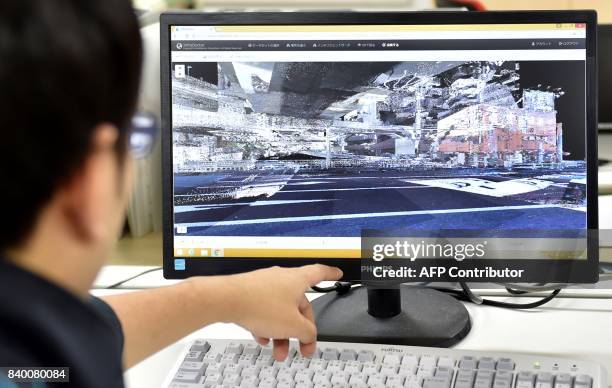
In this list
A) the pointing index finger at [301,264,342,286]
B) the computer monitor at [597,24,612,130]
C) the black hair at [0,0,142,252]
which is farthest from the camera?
the computer monitor at [597,24,612,130]

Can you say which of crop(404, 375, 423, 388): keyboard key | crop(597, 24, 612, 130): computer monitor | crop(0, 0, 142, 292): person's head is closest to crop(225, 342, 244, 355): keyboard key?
crop(404, 375, 423, 388): keyboard key

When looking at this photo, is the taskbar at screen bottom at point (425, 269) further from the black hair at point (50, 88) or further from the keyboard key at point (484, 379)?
the black hair at point (50, 88)

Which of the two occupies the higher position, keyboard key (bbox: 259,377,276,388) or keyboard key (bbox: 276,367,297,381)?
keyboard key (bbox: 276,367,297,381)

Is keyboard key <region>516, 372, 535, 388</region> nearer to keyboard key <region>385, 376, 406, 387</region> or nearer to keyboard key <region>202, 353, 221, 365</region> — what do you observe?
keyboard key <region>385, 376, 406, 387</region>

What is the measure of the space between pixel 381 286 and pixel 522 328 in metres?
0.20

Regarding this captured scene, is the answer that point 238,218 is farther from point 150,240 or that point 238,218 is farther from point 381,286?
point 150,240

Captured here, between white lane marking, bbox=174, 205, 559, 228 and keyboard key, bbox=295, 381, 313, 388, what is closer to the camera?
keyboard key, bbox=295, 381, 313, 388

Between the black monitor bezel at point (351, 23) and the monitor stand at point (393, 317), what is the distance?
75 mm

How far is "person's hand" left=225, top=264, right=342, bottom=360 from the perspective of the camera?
33.0 inches

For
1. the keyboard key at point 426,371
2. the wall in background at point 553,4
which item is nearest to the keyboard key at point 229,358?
the keyboard key at point 426,371

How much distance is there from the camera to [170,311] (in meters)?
0.84

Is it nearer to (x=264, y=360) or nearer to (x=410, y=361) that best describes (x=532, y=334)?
(x=410, y=361)

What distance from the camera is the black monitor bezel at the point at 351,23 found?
0.90m

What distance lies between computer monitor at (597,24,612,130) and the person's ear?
1.41 m
